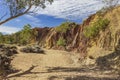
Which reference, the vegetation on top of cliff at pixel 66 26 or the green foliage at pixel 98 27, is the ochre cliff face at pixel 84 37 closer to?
the green foliage at pixel 98 27

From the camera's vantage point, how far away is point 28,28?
389 feet

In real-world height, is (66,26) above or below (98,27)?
below

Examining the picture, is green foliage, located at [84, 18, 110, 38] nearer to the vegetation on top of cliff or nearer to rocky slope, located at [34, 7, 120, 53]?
rocky slope, located at [34, 7, 120, 53]

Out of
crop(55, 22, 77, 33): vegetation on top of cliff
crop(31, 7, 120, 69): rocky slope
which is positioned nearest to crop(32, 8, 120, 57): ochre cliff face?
crop(31, 7, 120, 69): rocky slope

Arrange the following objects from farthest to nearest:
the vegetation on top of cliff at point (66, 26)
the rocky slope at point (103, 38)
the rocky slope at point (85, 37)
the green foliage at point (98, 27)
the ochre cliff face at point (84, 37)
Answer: the vegetation on top of cliff at point (66, 26), the green foliage at point (98, 27), the rocky slope at point (85, 37), the ochre cliff face at point (84, 37), the rocky slope at point (103, 38)

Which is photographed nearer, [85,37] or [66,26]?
[85,37]

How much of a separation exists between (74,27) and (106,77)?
3218 inches

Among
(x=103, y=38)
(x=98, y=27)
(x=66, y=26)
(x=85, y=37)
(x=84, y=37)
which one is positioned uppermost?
(x=98, y=27)

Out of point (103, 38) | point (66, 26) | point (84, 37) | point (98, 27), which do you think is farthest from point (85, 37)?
point (66, 26)

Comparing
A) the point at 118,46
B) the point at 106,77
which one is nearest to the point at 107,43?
the point at 118,46

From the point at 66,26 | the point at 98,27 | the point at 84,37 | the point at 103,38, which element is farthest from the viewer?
the point at 66,26

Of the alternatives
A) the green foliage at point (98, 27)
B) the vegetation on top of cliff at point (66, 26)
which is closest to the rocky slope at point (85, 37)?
the vegetation on top of cliff at point (66, 26)

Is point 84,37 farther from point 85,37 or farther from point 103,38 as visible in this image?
point 103,38

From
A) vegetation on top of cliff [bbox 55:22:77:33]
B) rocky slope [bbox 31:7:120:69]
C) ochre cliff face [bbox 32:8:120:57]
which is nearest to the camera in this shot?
rocky slope [bbox 31:7:120:69]
